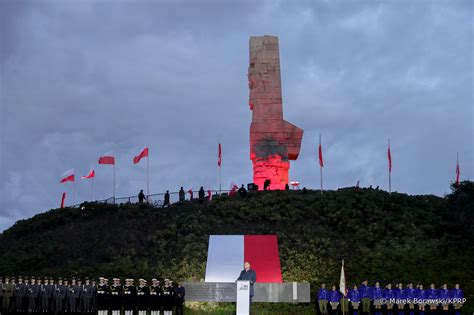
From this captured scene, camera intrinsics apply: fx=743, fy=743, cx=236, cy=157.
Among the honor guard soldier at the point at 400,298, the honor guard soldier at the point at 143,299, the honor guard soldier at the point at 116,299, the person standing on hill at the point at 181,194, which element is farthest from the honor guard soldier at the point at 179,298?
the person standing on hill at the point at 181,194

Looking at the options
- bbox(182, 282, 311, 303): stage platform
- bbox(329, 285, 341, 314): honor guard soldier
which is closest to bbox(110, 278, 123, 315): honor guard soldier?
bbox(182, 282, 311, 303): stage platform

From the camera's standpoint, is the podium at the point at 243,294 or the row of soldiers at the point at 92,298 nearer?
the podium at the point at 243,294

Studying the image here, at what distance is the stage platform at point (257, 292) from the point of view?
27.8 m

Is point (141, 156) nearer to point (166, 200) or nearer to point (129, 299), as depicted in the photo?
point (166, 200)

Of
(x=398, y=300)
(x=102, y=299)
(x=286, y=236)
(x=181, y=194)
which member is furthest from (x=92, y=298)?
(x=181, y=194)

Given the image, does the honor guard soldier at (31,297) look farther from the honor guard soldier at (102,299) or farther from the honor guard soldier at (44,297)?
the honor guard soldier at (102,299)

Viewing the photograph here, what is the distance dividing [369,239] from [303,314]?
11.1m

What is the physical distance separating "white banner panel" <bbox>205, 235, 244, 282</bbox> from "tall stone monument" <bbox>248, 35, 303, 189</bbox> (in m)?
12.5

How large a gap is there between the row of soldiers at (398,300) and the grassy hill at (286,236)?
4.34 metres

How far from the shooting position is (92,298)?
2455 cm

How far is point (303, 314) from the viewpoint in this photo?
2697 centimetres

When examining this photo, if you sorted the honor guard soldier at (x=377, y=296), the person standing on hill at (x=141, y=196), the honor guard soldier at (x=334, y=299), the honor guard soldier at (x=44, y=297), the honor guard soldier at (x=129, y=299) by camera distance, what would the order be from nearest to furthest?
1. the honor guard soldier at (x=129, y=299)
2. the honor guard soldier at (x=44, y=297)
3. the honor guard soldier at (x=377, y=296)
4. the honor guard soldier at (x=334, y=299)
5. the person standing on hill at (x=141, y=196)

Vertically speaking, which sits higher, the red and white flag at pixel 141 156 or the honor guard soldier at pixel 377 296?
the red and white flag at pixel 141 156

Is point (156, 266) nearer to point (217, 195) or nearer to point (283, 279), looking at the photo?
point (283, 279)
